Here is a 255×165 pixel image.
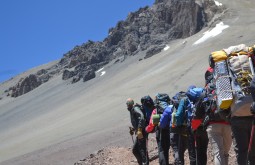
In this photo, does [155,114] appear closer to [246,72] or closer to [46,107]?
[246,72]

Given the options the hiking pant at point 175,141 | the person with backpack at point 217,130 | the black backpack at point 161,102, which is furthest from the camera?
the black backpack at point 161,102

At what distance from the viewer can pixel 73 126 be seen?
126ft

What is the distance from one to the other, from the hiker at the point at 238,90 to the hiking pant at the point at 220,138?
0.65 m

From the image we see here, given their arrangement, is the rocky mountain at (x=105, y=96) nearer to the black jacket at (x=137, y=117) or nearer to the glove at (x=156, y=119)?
the black jacket at (x=137, y=117)

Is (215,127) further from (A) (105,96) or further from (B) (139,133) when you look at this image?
(A) (105,96)

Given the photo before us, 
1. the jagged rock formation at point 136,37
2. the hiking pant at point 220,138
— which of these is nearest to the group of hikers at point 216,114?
the hiking pant at point 220,138

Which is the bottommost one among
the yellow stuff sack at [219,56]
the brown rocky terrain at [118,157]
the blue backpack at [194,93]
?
the brown rocky terrain at [118,157]

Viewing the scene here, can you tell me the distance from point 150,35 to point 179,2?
9744 mm

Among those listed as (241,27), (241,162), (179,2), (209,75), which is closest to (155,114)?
(209,75)

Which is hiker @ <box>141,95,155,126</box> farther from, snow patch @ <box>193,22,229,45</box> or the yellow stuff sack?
snow patch @ <box>193,22,229,45</box>

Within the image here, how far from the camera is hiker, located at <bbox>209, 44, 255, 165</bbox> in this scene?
5.18 meters

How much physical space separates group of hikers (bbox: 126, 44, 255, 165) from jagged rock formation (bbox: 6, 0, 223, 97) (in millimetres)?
61460

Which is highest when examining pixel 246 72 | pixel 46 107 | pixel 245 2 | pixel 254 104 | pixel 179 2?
pixel 179 2

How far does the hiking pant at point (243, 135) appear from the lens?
17.1 ft
